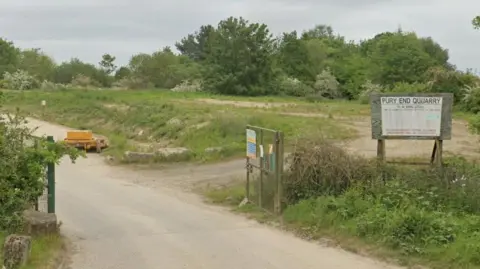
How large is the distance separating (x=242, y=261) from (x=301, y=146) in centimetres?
444

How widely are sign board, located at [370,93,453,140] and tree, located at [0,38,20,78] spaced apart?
80618 millimetres

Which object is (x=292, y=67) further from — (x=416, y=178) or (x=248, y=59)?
(x=416, y=178)

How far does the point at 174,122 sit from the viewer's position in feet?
113

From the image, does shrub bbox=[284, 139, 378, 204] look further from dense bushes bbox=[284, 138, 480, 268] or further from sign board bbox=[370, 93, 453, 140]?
sign board bbox=[370, 93, 453, 140]

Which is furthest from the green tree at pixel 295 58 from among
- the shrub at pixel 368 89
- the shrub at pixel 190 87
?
the shrub at pixel 368 89

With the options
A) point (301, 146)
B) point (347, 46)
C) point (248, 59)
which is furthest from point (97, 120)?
point (347, 46)

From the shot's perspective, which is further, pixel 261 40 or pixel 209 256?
pixel 261 40

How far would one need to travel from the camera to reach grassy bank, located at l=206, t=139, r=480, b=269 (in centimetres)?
1071

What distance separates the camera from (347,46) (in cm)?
10219

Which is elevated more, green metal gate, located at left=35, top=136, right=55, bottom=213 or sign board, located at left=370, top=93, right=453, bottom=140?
sign board, located at left=370, top=93, right=453, bottom=140

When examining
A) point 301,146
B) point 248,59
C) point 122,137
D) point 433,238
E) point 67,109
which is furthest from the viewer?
point 248,59

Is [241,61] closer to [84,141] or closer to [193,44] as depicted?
[84,141]

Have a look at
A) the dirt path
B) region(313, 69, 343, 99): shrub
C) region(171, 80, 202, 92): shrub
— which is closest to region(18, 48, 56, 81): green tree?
region(171, 80, 202, 92): shrub

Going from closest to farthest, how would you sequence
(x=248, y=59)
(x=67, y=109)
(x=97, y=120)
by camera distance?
(x=97, y=120) → (x=67, y=109) → (x=248, y=59)
